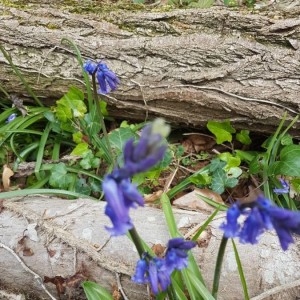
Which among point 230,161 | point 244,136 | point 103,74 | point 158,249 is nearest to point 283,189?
point 230,161

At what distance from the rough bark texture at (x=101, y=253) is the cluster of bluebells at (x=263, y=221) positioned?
42.1 inches

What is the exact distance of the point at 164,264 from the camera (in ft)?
5.84

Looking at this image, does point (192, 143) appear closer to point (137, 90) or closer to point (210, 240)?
point (137, 90)

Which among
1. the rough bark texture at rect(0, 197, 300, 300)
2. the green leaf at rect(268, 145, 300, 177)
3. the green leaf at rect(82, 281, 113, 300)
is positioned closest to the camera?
the green leaf at rect(82, 281, 113, 300)

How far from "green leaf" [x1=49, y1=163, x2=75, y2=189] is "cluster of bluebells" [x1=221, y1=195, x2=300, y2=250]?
2.01m

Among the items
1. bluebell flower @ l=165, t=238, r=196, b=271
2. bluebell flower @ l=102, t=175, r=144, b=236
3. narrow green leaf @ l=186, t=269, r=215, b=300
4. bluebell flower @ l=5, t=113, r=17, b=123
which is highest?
bluebell flower @ l=102, t=175, r=144, b=236

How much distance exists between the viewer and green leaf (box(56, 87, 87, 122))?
3627mm

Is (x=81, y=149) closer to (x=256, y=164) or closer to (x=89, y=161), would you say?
(x=89, y=161)

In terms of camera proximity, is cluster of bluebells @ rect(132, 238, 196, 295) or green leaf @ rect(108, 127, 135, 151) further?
green leaf @ rect(108, 127, 135, 151)

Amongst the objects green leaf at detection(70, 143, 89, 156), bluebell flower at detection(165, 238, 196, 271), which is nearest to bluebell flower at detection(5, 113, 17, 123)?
green leaf at detection(70, 143, 89, 156)

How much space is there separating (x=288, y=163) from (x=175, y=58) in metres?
0.99

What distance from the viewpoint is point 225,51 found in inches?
136

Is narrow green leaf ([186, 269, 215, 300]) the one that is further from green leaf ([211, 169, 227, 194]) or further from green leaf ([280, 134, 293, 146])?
green leaf ([280, 134, 293, 146])

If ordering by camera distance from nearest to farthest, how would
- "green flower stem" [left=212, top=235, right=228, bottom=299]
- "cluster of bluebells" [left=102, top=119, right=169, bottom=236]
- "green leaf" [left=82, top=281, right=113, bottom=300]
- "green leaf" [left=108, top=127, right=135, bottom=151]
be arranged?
"cluster of bluebells" [left=102, top=119, right=169, bottom=236]
"green flower stem" [left=212, top=235, right=228, bottom=299]
"green leaf" [left=82, top=281, right=113, bottom=300]
"green leaf" [left=108, top=127, right=135, bottom=151]
